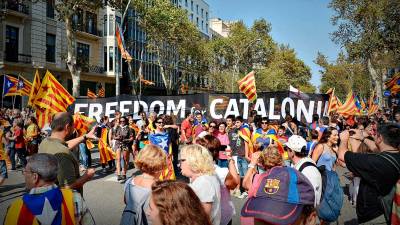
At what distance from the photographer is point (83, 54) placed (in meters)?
37.8

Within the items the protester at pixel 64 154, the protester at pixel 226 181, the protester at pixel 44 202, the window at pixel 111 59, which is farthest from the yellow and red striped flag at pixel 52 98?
the window at pixel 111 59

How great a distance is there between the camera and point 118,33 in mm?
19688

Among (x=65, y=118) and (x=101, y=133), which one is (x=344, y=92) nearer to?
(x=101, y=133)

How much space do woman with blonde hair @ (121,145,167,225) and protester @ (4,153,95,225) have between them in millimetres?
376

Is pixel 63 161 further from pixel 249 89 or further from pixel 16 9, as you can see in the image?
pixel 16 9

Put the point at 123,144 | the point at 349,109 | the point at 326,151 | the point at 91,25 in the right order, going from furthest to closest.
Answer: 1. the point at 91,25
2. the point at 349,109
3. the point at 123,144
4. the point at 326,151

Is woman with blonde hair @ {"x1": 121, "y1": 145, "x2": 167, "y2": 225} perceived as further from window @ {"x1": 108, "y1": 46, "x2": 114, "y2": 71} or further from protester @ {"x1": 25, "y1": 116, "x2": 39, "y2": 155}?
window @ {"x1": 108, "y1": 46, "x2": 114, "y2": 71}

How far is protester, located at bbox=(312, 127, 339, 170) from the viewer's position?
20.1 feet

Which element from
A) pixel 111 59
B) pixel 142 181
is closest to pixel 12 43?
pixel 111 59

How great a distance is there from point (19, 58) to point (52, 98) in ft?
74.3

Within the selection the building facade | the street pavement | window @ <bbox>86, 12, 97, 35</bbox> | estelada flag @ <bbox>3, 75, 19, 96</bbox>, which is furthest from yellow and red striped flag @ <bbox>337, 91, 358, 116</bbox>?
window @ <bbox>86, 12, 97, 35</bbox>

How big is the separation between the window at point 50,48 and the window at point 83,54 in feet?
7.78

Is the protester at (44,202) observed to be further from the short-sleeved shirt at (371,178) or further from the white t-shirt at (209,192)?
the short-sleeved shirt at (371,178)

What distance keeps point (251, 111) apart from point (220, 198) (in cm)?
907
